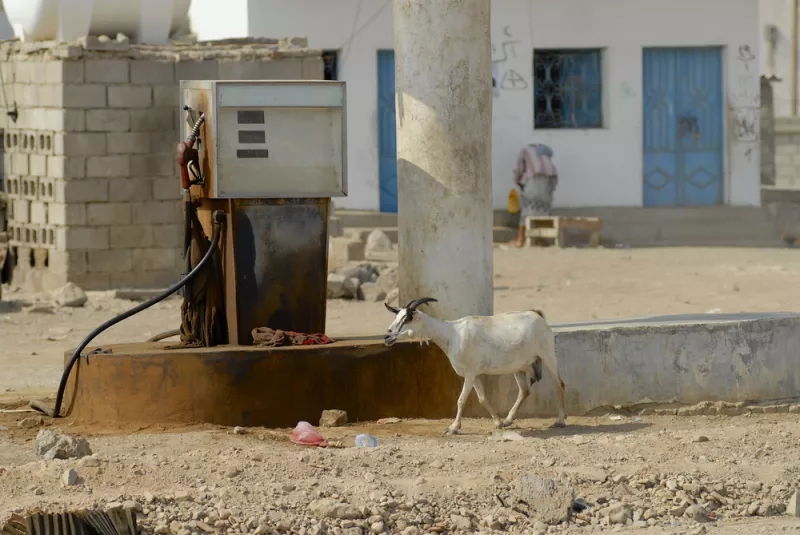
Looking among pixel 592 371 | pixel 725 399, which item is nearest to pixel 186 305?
pixel 592 371

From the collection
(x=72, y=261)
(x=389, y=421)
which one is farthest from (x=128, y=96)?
(x=389, y=421)

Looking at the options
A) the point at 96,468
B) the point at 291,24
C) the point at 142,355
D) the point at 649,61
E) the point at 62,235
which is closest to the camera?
the point at 96,468

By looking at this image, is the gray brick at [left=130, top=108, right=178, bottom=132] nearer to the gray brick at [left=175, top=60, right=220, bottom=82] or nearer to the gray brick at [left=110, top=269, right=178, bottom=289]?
the gray brick at [left=175, top=60, right=220, bottom=82]

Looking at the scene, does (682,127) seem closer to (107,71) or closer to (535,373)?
(107,71)

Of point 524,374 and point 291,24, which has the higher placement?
point 291,24

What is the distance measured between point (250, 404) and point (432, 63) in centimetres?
218

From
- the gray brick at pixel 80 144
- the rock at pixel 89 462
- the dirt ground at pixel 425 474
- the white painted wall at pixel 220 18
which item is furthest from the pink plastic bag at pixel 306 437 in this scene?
the white painted wall at pixel 220 18

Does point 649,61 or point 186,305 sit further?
point 649,61

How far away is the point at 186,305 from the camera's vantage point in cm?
809

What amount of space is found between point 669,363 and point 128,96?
7.42 metres

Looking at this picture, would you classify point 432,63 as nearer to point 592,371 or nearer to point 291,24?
point 592,371

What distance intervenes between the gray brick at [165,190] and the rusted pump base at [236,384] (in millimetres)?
6370

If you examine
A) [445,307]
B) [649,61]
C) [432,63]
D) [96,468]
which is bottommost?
[96,468]

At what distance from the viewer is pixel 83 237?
1407 centimetres
